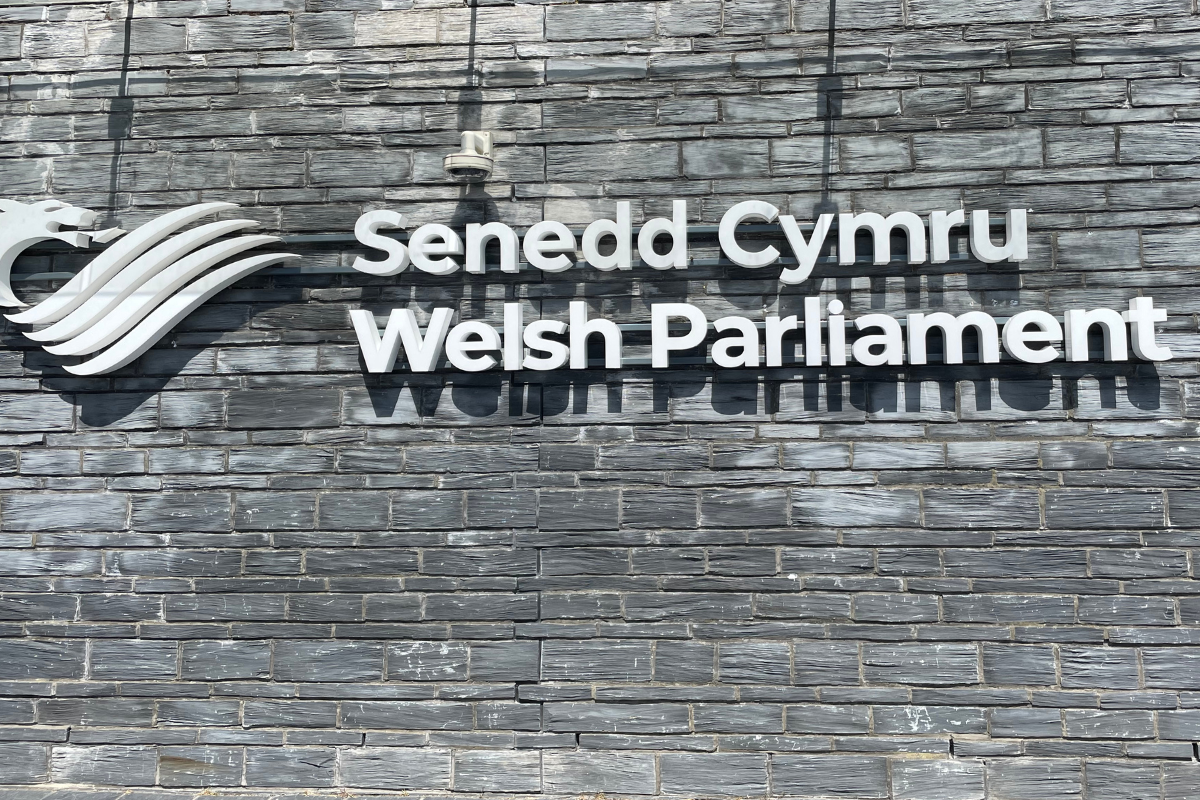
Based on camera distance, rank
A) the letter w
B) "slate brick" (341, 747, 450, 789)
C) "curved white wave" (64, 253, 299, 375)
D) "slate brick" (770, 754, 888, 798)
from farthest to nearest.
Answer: "curved white wave" (64, 253, 299, 375) → the letter w → "slate brick" (341, 747, 450, 789) → "slate brick" (770, 754, 888, 798)

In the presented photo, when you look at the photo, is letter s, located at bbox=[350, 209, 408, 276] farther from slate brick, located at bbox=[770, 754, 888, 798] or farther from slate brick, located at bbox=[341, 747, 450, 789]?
slate brick, located at bbox=[770, 754, 888, 798]

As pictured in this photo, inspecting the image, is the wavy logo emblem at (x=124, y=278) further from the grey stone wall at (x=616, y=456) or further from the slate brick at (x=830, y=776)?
the slate brick at (x=830, y=776)

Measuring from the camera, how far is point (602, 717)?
4.31m

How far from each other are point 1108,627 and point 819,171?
2613mm

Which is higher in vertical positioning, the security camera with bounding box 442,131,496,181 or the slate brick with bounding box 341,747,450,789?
the security camera with bounding box 442,131,496,181

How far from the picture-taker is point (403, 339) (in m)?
4.44

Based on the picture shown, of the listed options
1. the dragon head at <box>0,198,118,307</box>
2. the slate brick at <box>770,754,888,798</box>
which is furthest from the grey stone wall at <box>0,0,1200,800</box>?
the dragon head at <box>0,198,118,307</box>

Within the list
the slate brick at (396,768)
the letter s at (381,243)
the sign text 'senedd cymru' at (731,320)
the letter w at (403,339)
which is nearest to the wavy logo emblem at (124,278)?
the letter s at (381,243)

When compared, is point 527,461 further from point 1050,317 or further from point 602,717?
point 1050,317

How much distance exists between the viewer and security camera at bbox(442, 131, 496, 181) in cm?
438

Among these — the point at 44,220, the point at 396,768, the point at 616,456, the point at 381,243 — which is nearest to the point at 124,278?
the point at 44,220

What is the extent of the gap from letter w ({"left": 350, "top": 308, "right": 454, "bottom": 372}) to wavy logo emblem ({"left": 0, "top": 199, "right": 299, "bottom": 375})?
1.97ft

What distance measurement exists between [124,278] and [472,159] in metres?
1.95

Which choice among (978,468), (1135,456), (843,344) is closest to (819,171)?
(843,344)
